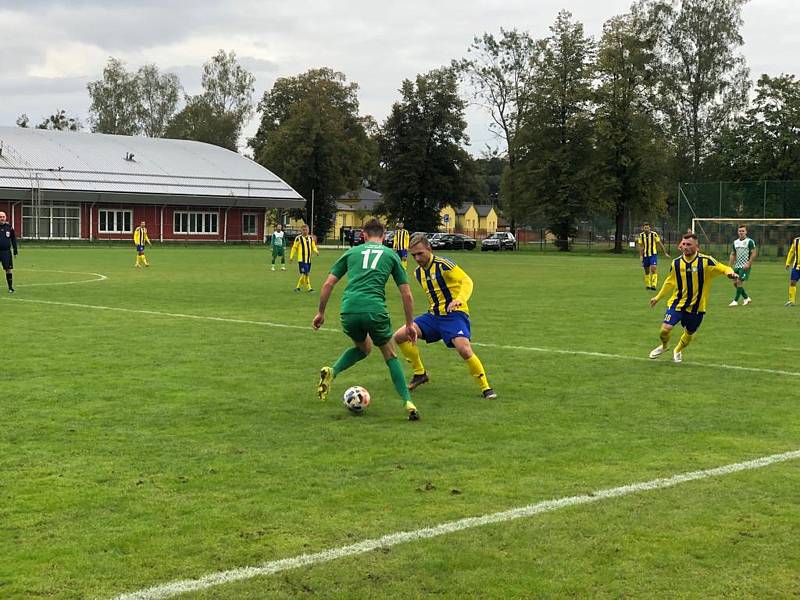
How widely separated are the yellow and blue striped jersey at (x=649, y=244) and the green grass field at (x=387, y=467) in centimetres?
1361

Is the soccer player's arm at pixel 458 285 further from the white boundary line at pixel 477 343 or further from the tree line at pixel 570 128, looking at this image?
the tree line at pixel 570 128

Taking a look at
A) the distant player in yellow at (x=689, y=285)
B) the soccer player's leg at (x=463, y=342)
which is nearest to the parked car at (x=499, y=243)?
the distant player in yellow at (x=689, y=285)

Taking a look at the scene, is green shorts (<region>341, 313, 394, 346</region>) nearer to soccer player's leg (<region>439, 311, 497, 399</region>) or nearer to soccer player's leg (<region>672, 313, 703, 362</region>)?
soccer player's leg (<region>439, 311, 497, 399</region>)

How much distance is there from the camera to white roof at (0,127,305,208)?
68.8m

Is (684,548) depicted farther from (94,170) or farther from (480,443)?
(94,170)

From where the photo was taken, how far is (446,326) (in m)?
10.4

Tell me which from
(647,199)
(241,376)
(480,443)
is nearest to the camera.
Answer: (480,443)

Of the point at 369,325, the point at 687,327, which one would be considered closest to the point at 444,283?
the point at 369,325

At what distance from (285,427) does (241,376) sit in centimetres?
301

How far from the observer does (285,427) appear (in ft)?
28.2

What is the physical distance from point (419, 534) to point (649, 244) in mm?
24895

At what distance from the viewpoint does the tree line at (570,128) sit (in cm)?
6819

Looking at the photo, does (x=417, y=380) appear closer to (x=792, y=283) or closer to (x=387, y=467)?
(x=387, y=467)

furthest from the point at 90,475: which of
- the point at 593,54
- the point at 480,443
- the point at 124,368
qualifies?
the point at 593,54
